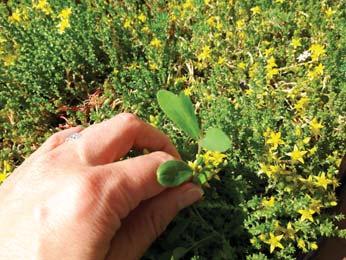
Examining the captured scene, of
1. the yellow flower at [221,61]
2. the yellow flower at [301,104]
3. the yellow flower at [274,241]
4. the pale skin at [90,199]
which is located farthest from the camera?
the yellow flower at [221,61]

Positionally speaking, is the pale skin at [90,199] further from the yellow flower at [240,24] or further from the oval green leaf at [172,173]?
the yellow flower at [240,24]

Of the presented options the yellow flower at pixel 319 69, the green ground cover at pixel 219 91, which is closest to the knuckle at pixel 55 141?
the green ground cover at pixel 219 91

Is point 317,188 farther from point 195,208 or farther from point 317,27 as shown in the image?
point 317,27

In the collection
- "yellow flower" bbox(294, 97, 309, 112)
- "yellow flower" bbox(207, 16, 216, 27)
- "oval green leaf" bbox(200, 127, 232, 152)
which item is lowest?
"yellow flower" bbox(294, 97, 309, 112)

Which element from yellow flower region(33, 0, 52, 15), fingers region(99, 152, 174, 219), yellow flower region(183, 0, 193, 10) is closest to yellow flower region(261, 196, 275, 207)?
fingers region(99, 152, 174, 219)

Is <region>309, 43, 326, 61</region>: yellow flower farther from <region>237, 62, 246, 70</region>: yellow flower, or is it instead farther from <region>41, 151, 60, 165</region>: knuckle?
<region>41, 151, 60, 165</region>: knuckle

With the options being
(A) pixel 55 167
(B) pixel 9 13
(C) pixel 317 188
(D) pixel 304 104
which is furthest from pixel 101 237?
(B) pixel 9 13

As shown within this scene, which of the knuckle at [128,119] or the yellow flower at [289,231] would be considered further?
the yellow flower at [289,231]
